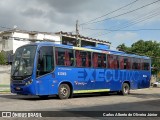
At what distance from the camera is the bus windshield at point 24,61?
18703 millimetres

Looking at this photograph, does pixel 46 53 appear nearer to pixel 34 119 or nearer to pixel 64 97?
pixel 64 97

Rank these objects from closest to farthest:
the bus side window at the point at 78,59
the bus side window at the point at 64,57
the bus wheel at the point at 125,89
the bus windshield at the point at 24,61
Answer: the bus windshield at the point at 24,61, the bus side window at the point at 64,57, the bus side window at the point at 78,59, the bus wheel at the point at 125,89

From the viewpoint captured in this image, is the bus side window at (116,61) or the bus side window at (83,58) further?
the bus side window at (116,61)

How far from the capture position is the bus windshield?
18.7m

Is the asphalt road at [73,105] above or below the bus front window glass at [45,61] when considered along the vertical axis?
below

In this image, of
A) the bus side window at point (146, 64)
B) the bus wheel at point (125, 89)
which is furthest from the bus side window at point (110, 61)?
the bus side window at point (146, 64)

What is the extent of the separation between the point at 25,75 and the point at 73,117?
24.1 feet

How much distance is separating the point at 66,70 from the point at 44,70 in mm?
1901

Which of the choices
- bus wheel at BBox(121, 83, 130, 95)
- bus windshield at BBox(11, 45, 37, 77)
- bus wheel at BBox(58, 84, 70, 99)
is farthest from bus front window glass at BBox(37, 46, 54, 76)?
bus wheel at BBox(121, 83, 130, 95)

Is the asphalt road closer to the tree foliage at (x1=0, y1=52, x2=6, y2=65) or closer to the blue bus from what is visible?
the blue bus

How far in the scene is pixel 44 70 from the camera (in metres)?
19.0

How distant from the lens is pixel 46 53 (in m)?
19.2

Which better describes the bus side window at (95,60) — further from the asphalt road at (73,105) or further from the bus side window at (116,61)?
the asphalt road at (73,105)

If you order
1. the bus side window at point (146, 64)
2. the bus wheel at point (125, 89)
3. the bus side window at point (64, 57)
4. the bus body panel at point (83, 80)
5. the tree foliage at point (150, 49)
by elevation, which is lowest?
the bus wheel at point (125, 89)
